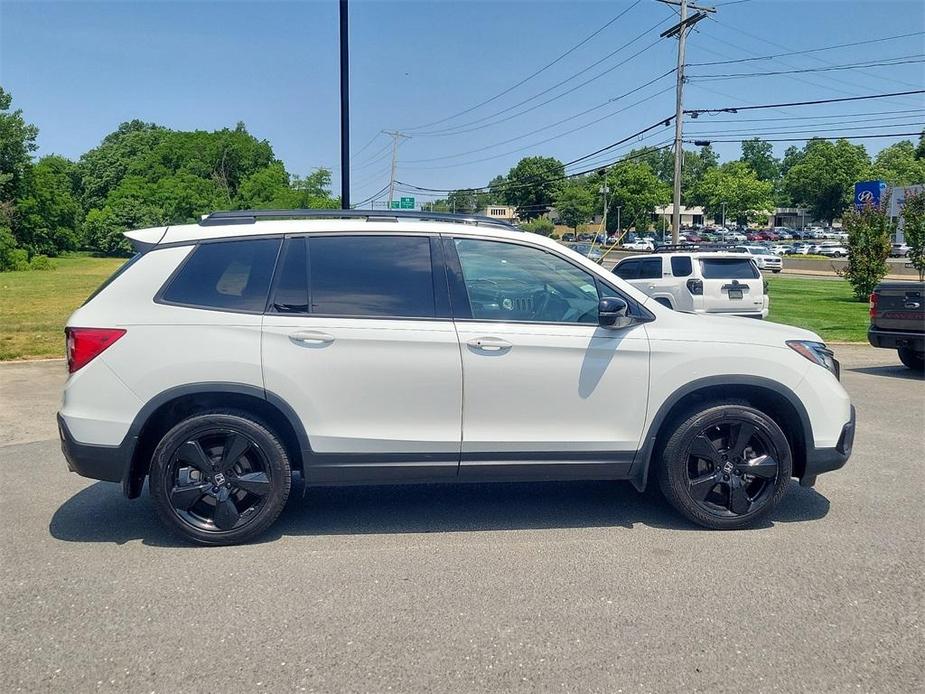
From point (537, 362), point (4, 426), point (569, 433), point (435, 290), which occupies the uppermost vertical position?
point (435, 290)

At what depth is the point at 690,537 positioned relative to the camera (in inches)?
Result: 184

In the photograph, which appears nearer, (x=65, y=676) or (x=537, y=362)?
(x=65, y=676)

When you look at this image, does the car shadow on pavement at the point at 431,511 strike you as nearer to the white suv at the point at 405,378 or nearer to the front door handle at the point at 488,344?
the white suv at the point at 405,378

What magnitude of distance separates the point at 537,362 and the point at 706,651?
71.2 inches

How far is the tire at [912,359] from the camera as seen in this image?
36.5 ft

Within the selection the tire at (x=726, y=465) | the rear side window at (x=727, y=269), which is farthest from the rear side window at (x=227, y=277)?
the rear side window at (x=727, y=269)

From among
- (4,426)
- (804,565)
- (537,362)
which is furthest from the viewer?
(4,426)

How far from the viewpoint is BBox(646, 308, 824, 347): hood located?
4.73 metres

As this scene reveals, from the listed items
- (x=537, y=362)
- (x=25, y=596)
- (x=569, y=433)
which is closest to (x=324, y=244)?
(x=537, y=362)

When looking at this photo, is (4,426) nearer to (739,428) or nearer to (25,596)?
(25,596)

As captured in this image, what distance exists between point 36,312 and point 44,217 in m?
45.9

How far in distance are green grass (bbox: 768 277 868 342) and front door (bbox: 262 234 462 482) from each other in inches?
512

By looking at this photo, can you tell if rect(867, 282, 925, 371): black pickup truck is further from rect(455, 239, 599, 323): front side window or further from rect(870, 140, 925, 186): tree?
rect(870, 140, 925, 186): tree

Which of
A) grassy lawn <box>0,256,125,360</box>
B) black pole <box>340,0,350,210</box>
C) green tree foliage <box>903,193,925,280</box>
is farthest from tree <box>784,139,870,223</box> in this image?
black pole <box>340,0,350,210</box>
